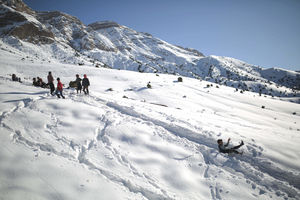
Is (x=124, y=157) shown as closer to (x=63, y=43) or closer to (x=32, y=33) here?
(x=32, y=33)

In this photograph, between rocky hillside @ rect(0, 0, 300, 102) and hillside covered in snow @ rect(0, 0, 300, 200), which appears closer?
hillside covered in snow @ rect(0, 0, 300, 200)

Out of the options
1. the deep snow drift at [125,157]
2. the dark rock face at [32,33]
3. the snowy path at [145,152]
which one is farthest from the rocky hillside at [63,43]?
the snowy path at [145,152]

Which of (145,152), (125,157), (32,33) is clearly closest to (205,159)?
(145,152)

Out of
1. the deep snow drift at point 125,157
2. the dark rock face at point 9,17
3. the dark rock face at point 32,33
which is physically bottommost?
the deep snow drift at point 125,157

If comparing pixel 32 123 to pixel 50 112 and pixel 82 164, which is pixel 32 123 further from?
pixel 82 164

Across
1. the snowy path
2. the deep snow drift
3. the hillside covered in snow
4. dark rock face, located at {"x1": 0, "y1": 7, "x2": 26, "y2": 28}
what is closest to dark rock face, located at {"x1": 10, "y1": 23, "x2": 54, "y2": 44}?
dark rock face, located at {"x1": 0, "y1": 7, "x2": 26, "y2": 28}

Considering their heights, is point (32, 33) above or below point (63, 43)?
below

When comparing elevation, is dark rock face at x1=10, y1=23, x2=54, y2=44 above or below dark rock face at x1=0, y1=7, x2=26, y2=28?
below

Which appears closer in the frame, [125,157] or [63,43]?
[125,157]

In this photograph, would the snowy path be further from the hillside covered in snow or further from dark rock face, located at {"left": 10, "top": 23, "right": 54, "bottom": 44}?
dark rock face, located at {"left": 10, "top": 23, "right": 54, "bottom": 44}

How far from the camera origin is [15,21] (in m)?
63.4

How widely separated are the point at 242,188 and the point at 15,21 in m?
98.7

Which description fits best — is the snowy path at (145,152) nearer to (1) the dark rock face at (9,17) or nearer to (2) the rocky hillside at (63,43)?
(2) the rocky hillside at (63,43)

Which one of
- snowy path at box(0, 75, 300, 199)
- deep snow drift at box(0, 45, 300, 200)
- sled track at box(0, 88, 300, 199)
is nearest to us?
deep snow drift at box(0, 45, 300, 200)
